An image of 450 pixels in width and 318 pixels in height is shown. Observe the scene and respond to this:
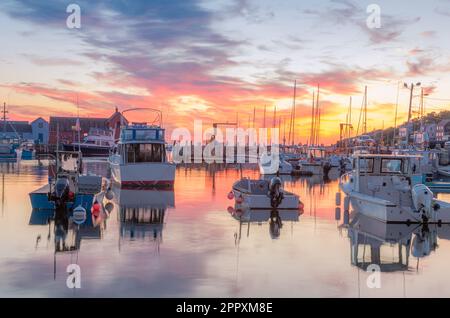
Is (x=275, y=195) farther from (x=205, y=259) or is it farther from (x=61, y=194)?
(x=205, y=259)

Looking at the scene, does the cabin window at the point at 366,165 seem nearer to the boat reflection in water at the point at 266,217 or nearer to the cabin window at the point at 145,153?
the boat reflection in water at the point at 266,217

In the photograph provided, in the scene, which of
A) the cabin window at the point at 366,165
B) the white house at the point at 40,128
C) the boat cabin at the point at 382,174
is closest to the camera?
the boat cabin at the point at 382,174

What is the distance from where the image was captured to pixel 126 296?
490 inches

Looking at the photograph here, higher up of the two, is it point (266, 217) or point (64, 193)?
point (64, 193)

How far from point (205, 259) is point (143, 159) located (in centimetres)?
2480

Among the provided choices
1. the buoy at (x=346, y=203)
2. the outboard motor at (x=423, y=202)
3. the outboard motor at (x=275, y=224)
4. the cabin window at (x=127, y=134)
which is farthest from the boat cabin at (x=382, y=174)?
the cabin window at (x=127, y=134)

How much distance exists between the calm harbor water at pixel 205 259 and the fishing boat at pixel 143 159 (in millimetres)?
12895

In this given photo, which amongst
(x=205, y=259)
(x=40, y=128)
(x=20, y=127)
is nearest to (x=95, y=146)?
(x=40, y=128)

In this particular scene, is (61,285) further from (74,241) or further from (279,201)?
(279,201)

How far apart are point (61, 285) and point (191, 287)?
9.30ft

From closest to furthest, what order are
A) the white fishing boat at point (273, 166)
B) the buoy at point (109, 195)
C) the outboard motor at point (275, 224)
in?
the outboard motor at point (275, 224) < the buoy at point (109, 195) < the white fishing boat at point (273, 166)

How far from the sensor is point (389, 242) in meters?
19.6

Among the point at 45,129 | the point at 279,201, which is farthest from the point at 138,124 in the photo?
the point at 45,129

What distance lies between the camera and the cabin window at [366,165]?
26406mm
